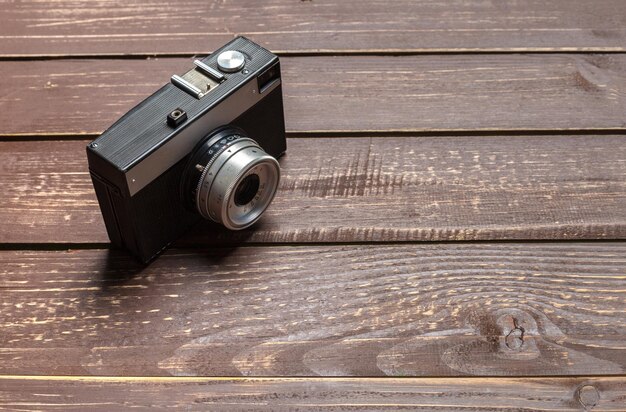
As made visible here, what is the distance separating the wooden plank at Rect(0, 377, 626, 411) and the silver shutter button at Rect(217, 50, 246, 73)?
0.27m

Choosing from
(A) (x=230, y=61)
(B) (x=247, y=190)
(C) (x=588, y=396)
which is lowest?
(C) (x=588, y=396)

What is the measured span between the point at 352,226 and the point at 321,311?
0.10 m

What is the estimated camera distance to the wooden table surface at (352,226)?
2.61 feet

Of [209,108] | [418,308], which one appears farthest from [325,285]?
[209,108]

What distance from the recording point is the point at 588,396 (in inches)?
30.6

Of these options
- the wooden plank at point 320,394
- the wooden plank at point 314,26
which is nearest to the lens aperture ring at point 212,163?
the wooden plank at point 320,394

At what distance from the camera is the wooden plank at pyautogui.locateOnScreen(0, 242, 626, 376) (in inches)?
31.6

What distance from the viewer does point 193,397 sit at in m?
0.78

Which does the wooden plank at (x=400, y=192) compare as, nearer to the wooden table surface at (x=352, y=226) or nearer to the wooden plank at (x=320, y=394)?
the wooden table surface at (x=352, y=226)

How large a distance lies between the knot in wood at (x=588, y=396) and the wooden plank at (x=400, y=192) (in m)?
0.16

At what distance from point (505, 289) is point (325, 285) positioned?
6.2 inches

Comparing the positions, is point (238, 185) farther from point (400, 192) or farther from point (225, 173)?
point (400, 192)

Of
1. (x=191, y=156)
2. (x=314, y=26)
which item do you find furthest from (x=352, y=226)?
(x=314, y=26)

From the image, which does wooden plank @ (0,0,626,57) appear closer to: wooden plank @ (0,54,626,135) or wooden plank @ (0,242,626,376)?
wooden plank @ (0,54,626,135)
